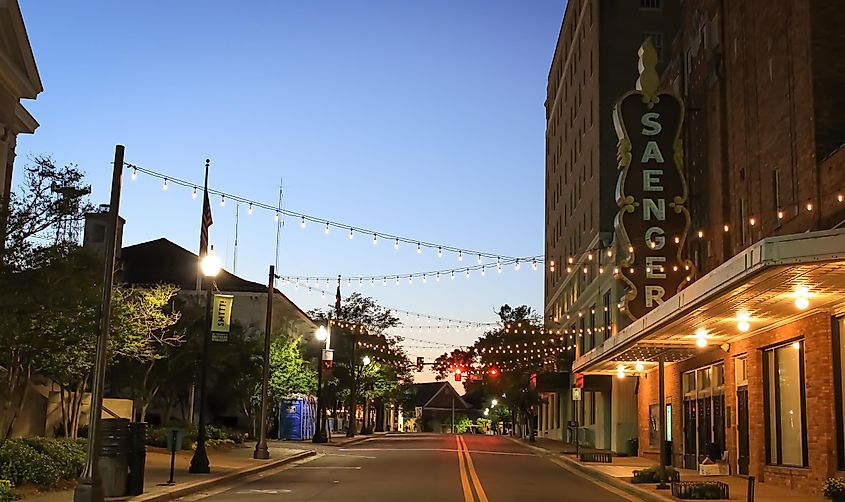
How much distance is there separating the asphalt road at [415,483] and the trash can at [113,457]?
224 cm

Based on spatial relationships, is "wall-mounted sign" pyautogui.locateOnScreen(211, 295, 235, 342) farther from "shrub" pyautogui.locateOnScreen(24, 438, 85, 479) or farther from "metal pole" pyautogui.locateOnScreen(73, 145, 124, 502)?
"metal pole" pyautogui.locateOnScreen(73, 145, 124, 502)

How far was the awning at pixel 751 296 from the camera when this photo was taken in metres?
14.0

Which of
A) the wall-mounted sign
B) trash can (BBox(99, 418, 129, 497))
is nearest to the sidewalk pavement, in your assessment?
trash can (BBox(99, 418, 129, 497))

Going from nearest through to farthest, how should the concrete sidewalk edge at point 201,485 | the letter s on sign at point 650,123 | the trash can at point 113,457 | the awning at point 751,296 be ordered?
the awning at point 751,296, the trash can at point 113,457, the concrete sidewalk edge at point 201,485, the letter s on sign at point 650,123

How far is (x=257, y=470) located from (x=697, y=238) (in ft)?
53.4

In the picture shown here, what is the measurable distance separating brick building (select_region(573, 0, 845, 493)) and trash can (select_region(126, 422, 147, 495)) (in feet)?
36.1

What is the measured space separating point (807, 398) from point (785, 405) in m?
1.94

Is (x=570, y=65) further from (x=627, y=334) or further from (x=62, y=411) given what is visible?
(x=62, y=411)

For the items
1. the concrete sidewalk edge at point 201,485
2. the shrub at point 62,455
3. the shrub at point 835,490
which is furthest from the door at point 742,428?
the shrub at point 62,455

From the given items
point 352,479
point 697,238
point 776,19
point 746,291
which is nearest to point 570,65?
point 697,238

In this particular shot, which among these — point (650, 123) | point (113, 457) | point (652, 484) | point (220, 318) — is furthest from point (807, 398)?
point (220, 318)

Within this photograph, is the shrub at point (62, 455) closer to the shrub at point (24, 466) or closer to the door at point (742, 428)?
the shrub at point (24, 466)

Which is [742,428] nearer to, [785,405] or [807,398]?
[785,405]

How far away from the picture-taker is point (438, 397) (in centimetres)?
15088
